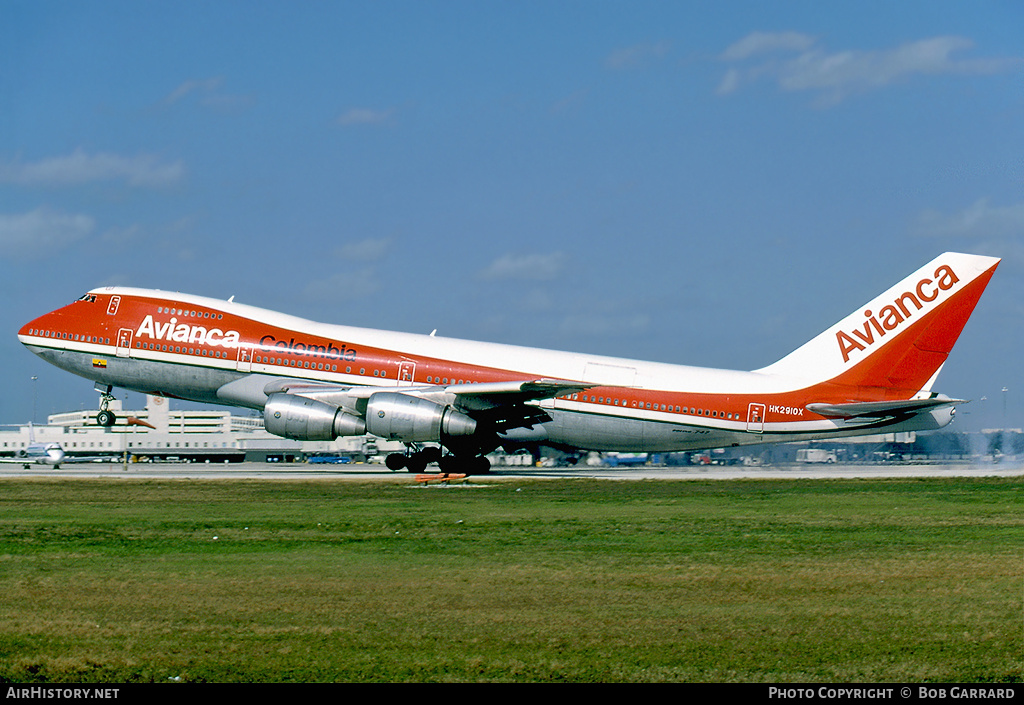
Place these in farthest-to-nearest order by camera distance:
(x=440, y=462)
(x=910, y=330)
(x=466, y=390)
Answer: (x=440, y=462)
(x=910, y=330)
(x=466, y=390)

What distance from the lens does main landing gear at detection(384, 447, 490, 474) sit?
136 feet

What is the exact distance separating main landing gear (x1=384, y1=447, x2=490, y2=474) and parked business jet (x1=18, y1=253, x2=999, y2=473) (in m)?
0.11

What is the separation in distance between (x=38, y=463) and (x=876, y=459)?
51.0 m

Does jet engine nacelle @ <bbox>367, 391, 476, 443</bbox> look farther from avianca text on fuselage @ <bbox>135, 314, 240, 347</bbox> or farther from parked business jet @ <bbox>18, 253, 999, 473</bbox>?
avianca text on fuselage @ <bbox>135, 314, 240, 347</bbox>

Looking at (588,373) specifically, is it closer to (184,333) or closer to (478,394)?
(478,394)

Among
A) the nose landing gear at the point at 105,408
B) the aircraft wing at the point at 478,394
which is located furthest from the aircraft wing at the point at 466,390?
the nose landing gear at the point at 105,408

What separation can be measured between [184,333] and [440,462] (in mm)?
11427

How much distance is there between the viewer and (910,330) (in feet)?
131

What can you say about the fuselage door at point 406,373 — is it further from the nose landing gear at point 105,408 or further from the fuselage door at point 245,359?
the nose landing gear at point 105,408

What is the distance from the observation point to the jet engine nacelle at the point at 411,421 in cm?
3697

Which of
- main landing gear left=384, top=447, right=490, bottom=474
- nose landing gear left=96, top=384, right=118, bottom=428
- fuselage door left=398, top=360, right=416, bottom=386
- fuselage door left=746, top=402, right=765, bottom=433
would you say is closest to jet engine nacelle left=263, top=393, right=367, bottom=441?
fuselage door left=398, top=360, right=416, bottom=386

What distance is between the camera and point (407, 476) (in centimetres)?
3931

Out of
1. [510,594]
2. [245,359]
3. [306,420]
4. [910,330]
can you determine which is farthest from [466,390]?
[510,594]

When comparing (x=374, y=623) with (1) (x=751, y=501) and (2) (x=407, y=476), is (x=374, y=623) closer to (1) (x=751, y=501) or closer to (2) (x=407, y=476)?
(1) (x=751, y=501)
